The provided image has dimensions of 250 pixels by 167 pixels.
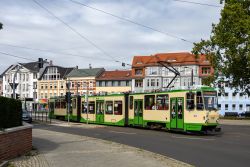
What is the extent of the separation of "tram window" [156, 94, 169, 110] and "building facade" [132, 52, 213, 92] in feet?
225

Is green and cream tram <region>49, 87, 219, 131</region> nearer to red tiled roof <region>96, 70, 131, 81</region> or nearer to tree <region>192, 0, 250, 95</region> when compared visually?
tree <region>192, 0, 250, 95</region>

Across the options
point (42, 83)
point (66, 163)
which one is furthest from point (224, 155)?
point (42, 83)

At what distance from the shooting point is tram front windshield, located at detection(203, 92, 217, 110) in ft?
84.5

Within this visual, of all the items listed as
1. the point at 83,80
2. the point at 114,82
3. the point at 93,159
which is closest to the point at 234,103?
the point at 114,82

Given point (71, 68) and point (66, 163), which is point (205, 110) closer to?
point (66, 163)

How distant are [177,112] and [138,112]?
18.1 feet

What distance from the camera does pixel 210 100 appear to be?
25.9m

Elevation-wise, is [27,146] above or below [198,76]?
below

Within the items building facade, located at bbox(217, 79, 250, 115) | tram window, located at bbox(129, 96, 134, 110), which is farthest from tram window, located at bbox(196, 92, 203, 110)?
building facade, located at bbox(217, 79, 250, 115)

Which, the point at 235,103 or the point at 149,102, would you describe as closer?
the point at 149,102

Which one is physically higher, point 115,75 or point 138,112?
point 115,75

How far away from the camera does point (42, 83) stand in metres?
121

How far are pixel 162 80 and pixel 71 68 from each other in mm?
32138

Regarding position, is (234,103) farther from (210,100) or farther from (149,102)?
(210,100)
